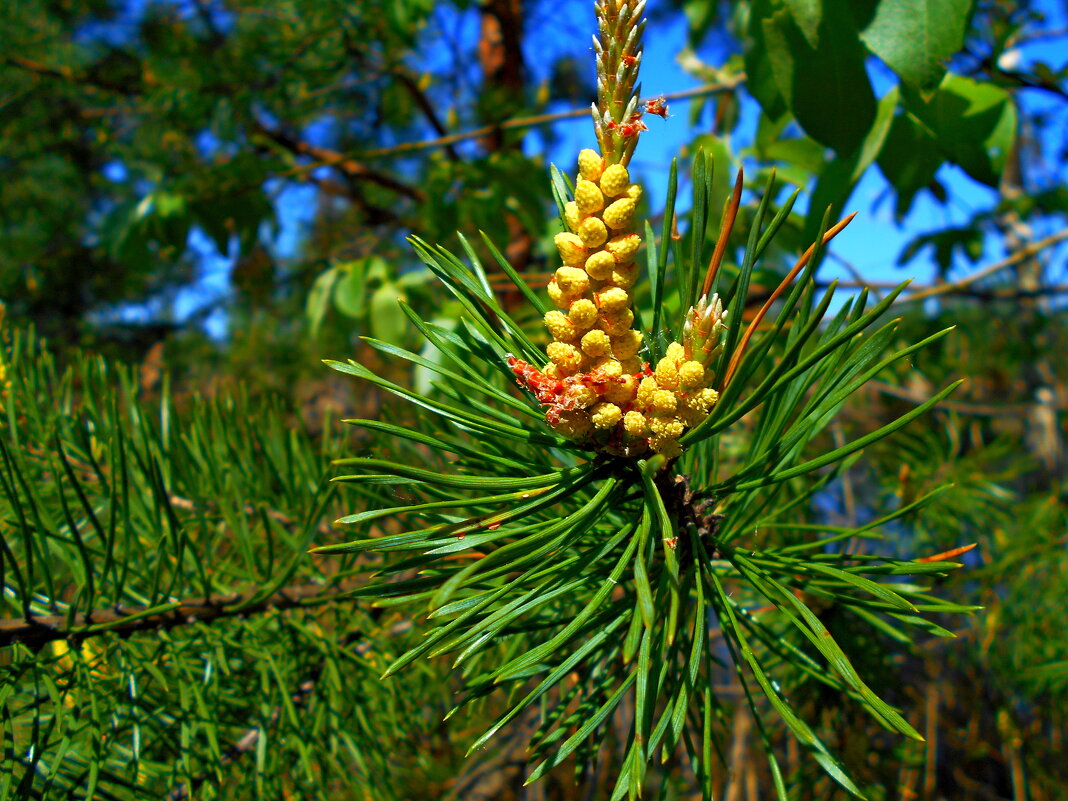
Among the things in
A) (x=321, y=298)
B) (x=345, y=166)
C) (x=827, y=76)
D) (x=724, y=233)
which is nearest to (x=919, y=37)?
(x=827, y=76)

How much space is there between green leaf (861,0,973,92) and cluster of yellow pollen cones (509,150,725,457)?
27cm

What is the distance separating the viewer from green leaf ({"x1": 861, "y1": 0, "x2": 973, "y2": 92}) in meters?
0.41

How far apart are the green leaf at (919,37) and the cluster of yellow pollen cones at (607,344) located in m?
0.27

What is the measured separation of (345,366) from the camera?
0.28 metres

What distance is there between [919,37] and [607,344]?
0.32 metres

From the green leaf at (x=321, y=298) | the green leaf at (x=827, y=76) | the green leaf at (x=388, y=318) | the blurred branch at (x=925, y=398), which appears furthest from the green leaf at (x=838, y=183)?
the green leaf at (x=321, y=298)

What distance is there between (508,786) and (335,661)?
518 mm

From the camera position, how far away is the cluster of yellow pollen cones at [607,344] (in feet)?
0.85

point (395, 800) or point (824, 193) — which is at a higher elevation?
point (824, 193)

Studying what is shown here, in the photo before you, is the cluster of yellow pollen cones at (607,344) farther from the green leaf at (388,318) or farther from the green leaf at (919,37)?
the green leaf at (388,318)

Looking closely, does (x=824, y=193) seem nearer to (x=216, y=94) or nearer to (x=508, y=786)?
(x=508, y=786)

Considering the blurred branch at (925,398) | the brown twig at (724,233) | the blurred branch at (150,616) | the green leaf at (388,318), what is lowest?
the blurred branch at (150,616)

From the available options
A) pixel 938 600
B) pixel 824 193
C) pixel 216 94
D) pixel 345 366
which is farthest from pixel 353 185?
pixel 938 600

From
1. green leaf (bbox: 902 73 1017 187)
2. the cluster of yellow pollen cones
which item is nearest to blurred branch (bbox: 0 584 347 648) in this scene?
the cluster of yellow pollen cones
